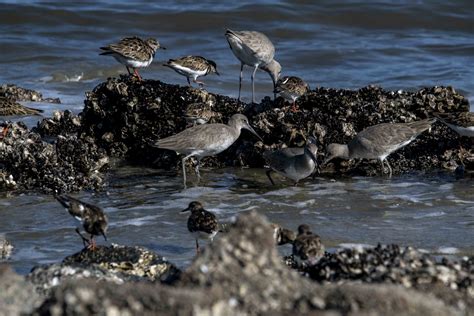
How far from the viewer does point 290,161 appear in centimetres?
1056

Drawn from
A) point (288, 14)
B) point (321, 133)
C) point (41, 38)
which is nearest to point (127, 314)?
point (321, 133)

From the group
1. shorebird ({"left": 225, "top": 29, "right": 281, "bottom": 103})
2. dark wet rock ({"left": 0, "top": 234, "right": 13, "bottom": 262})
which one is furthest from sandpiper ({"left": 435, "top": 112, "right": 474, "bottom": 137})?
dark wet rock ({"left": 0, "top": 234, "right": 13, "bottom": 262})

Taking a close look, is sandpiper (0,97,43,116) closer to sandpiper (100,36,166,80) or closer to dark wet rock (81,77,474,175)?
dark wet rock (81,77,474,175)

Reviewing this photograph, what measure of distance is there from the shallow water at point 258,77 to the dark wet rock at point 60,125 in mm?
1189

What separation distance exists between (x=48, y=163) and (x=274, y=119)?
9.26 ft

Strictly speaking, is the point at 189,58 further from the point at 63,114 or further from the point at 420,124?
the point at 420,124

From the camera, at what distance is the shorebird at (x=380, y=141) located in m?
10.9

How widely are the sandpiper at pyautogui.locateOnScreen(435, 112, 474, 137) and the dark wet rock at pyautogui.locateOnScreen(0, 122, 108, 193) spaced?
4.10m

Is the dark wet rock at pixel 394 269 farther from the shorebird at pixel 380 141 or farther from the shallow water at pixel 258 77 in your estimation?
the shorebird at pixel 380 141

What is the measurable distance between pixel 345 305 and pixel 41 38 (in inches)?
648

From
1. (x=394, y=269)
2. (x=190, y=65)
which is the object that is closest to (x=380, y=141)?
(x=190, y=65)

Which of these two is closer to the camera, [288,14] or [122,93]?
[122,93]

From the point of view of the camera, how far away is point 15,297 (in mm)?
4984

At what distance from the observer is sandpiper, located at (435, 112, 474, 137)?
438 inches
